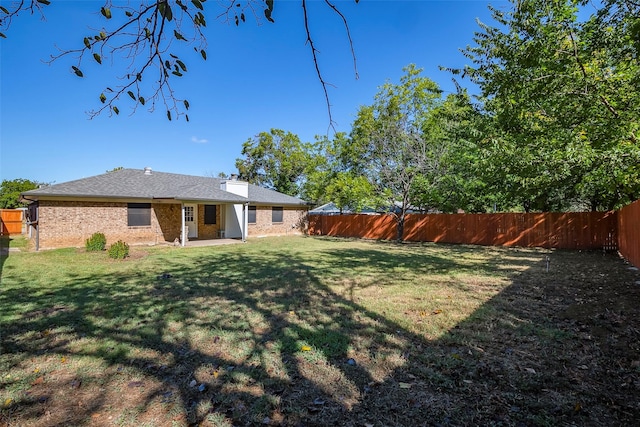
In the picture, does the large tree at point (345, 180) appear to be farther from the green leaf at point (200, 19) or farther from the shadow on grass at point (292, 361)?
the green leaf at point (200, 19)

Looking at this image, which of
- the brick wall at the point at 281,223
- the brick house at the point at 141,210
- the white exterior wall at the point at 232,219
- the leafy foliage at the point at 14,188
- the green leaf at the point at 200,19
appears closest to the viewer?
the green leaf at the point at 200,19

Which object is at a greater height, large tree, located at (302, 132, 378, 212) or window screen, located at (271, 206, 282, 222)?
large tree, located at (302, 132, 378, 212)

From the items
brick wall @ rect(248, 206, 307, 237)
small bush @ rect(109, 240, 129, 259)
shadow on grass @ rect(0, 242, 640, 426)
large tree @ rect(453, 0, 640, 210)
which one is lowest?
shadow on grass @ rect(0, 242, 640, 426)

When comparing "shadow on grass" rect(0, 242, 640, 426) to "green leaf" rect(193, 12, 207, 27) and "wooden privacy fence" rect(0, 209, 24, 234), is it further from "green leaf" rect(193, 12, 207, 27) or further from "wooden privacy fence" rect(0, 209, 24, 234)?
"wooden privacy fence" rect(0, 209, 24, 234)

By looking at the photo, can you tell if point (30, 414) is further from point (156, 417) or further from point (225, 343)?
point (225, 343)

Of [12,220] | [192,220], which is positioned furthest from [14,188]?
[192,220]

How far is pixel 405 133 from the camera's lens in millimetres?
17906

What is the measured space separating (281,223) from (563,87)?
17.7 m

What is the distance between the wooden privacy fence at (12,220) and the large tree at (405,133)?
2297 cm

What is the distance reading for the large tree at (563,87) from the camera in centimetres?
711

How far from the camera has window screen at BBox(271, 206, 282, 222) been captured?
→ 22253mm

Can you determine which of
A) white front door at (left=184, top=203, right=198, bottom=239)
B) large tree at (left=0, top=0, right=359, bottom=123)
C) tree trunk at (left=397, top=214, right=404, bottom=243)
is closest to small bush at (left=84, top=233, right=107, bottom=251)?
white front door at (left=184, top=203, right=198, bottom=239)

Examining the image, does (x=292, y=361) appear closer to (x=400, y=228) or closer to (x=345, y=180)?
(x=400, y=228)

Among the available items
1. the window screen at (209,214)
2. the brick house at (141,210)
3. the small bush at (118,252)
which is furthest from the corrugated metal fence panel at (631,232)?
the window screen at (209,214)
